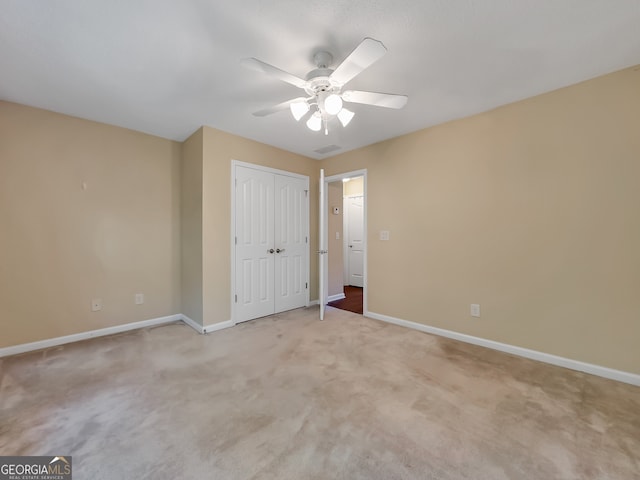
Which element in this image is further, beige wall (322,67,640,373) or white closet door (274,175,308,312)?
white closet door (274,175,308,312)

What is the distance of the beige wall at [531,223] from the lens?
6.83 ft

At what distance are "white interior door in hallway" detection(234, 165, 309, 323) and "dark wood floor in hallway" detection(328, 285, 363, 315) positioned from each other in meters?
0.57

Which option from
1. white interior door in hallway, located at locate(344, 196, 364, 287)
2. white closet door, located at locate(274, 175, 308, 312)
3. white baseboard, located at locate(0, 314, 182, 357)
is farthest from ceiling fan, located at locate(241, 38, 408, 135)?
white interior door in hallway, located at locate(344, 196, 364, 287)

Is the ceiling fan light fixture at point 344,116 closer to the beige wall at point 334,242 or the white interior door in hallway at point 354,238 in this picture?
the beige wall at point 334,242

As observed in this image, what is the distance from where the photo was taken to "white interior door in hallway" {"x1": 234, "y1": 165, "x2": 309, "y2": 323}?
3.46 m

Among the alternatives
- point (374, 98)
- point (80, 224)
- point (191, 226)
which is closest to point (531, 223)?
point (374, 98)

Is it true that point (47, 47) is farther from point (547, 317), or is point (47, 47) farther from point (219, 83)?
point (547, 317)

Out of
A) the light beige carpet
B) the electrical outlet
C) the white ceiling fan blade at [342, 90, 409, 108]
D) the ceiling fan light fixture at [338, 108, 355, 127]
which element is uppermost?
the white ceiling fan blade at [342, 90, 409, 108]

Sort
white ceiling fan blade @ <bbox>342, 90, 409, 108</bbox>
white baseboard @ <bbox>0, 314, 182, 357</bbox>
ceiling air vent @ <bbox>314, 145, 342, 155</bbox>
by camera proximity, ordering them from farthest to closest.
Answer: ceiling air vent @ <bbox>314, 145, 342, 155</bbox> → white baseboard @ <bbox>0, 314, 182, 357</bbox> → white ceiling fan blade @ <bbox>342, 90, 409, 108</bbox>

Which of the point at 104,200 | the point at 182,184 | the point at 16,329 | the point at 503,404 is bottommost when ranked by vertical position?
the point at 503,404

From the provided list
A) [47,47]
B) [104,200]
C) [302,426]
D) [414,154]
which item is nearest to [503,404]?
[302,426]

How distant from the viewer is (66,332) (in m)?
2.82

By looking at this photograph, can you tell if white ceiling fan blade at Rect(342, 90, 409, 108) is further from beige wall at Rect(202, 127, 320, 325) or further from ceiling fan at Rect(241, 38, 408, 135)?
beige wall at Rect(202, 127, 320, 325)

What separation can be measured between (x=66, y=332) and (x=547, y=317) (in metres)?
4.81
